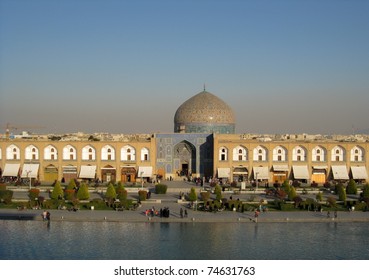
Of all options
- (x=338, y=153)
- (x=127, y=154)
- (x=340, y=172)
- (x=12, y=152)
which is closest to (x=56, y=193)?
(x=127, y=154)

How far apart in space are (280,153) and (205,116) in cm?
688

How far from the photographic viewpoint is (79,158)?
38.5 m

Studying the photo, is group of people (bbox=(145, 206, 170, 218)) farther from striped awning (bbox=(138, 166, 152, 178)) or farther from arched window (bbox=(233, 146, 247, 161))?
arched window (bbox=(233, 146, 247, 161))

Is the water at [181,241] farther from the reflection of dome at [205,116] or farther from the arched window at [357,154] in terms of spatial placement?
the reflection of dome at [205,116]

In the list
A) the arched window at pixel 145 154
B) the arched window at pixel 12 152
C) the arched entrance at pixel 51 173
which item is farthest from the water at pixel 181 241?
the arched window at pixel 12 152

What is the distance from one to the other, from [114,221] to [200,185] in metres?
13.0

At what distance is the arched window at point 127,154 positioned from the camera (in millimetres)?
38812

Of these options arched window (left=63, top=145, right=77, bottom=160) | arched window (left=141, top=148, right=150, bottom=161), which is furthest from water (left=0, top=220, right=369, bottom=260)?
arched window (left=141, top=148, right=150, bottom=161)

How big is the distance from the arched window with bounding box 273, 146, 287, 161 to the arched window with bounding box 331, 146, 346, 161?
3.18m

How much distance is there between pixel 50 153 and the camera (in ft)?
127

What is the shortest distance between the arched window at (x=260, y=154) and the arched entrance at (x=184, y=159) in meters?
4.32

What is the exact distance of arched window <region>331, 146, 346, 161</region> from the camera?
3897cm
